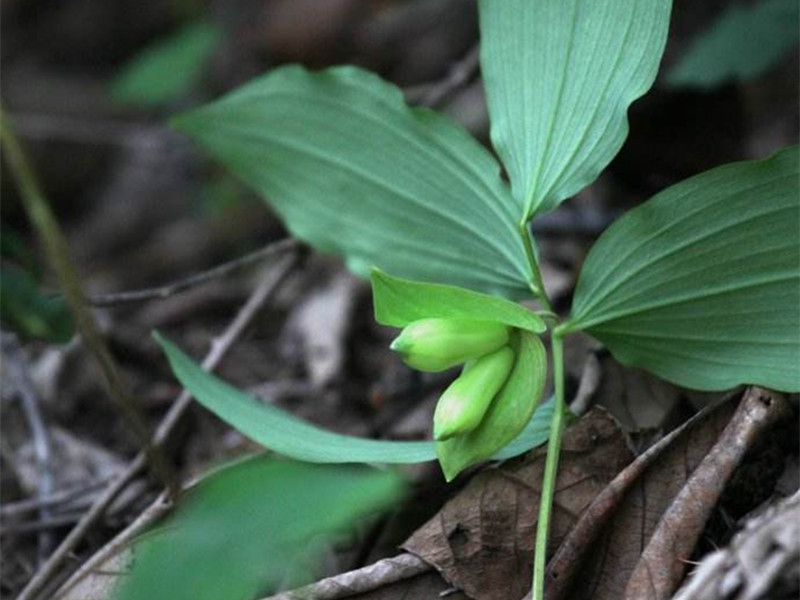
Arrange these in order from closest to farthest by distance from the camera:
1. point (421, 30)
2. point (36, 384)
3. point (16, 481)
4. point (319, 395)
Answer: point (16, 481) < point (319, 395) < point (36, 384) < point (421, 30)

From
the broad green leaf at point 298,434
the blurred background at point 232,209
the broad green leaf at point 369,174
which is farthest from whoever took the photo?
the blurred background at point 232,209

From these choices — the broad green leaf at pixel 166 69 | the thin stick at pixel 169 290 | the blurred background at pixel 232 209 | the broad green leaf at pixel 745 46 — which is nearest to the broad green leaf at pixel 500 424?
the blurred background at pixel 232 209

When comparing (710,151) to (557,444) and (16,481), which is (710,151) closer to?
(557,444)

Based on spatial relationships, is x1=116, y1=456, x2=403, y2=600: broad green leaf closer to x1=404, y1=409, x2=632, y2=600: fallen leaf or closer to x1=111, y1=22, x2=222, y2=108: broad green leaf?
x1=404, y1=409, x2=632, y2=600: fallen leaf

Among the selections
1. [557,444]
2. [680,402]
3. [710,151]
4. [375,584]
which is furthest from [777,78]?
[375,584]

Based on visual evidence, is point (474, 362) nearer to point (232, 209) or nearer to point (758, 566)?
point (758, 566)

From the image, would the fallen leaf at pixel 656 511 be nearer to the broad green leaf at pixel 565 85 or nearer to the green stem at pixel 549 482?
the green stem at pixel 549 482

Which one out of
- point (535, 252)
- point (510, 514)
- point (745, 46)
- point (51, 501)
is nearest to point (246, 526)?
point (510, 514)
